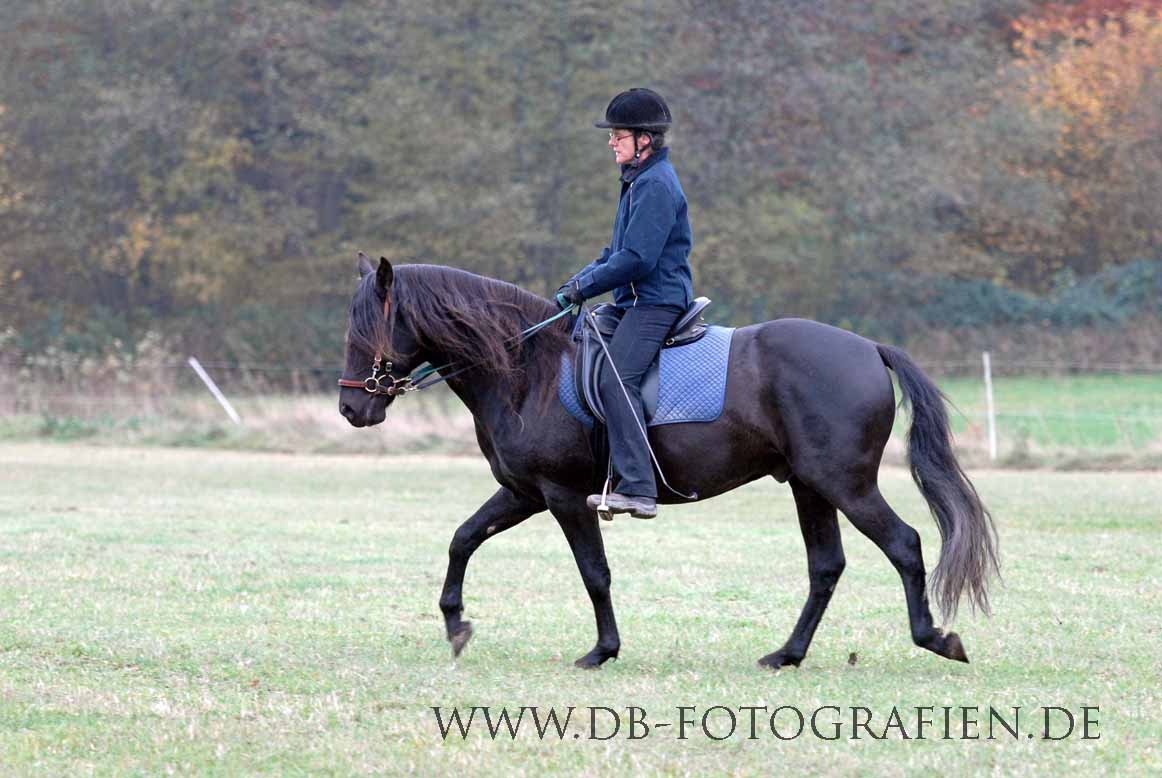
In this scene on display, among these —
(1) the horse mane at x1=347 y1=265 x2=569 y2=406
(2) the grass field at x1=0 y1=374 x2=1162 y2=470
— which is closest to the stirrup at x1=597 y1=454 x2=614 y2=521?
(1) the horse mane at x1=347 y1=265 x2=569 y2=406

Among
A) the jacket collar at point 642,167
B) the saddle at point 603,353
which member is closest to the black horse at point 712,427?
the saddle at point 603,353

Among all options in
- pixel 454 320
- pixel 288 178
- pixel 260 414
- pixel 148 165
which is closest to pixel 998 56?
pixel 288 178

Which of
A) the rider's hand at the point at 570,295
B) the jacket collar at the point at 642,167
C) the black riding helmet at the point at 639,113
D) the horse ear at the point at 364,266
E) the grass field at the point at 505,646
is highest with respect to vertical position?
the black riding helmet at the point at 639,113

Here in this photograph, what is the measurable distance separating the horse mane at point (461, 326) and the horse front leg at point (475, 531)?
543mm

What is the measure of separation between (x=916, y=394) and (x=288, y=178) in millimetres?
37358

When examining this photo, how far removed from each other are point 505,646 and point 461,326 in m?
1.72

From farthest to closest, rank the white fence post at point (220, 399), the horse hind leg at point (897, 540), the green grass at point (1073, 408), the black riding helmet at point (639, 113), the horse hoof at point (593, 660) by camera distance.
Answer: the white fence post at point (220, 399)
the green grass at point (1073, 408)
the black riding helmet at point (639, 113)
the horse hoof at point (593, 660)
the horse hind leg at point (897, 540)

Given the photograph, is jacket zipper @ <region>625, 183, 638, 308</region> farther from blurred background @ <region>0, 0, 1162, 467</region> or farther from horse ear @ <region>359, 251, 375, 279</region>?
blurred background @ <region>0, 0, 1162, 467</region>

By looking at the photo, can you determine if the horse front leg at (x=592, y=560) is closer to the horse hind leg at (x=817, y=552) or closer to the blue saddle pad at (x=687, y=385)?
the blue saddle pad at (x=687, y=385)

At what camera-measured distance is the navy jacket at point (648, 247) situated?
7.49 metres

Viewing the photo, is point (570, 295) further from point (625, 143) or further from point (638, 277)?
point (625, 143)

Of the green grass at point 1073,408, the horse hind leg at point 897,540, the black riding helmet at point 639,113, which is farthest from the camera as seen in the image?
the green grass at point 1073,408

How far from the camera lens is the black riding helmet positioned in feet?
24.8

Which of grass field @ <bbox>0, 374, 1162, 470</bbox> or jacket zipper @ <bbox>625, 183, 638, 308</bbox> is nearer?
jacket zipper @ <bbox>625, 183, 638, 308</bbox>
